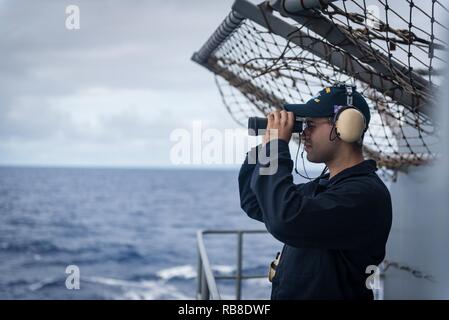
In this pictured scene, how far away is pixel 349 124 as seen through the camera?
4.31ft

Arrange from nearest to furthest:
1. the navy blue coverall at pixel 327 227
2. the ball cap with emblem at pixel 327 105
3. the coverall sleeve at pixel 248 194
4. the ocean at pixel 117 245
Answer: the navy blue coverall at pixel 327 227, the ball cap with emblem at pixel 327 105, the coverall sleeve at pixel 248 194, the ocean at pixel 117 245

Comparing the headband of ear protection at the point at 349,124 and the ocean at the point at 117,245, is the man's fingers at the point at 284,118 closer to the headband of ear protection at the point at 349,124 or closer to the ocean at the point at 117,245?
the headband of ear protection at the point at 349,124

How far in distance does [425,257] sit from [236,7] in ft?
5.87

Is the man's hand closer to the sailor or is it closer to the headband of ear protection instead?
the sailor

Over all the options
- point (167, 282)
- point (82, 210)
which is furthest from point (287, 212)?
point (82, 210)

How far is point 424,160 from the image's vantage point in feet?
9.82

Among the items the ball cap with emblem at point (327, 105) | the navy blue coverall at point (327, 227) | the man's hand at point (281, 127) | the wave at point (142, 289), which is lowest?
the wave at point (142, 289)

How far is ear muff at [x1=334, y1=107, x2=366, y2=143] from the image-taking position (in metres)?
1.31

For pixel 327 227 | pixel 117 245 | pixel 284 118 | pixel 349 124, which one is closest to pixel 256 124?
pixel 284 118

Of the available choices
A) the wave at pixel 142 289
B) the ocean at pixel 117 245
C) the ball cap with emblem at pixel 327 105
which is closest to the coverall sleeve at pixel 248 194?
the ball cap with emblem at pixel 327 105

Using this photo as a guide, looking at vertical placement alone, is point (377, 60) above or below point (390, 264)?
above

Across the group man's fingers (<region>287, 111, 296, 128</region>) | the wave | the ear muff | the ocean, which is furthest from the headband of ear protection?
the wave

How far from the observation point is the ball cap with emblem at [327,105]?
1.38 m
